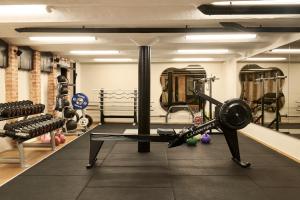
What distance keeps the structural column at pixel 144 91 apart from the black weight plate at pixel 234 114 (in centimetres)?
166

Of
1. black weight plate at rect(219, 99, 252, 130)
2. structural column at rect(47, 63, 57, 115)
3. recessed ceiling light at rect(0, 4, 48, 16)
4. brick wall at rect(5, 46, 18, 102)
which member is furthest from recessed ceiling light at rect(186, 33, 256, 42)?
structural column at rect(47, 63, 57, 115)

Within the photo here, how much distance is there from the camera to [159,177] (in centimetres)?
421

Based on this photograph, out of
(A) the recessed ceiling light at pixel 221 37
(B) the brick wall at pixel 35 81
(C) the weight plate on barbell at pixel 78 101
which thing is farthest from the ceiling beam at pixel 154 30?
(C) the weight plate on barbell at pixel 78 101

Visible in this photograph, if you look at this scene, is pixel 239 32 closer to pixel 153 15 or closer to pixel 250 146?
pixel 153 15

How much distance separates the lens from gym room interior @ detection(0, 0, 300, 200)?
374cm

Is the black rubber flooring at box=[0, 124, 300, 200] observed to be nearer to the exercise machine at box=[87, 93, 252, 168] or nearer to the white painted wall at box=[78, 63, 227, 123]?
the exercise machine at box=[87, 93, 252, 168]

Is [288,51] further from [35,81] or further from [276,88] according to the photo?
[35,81]

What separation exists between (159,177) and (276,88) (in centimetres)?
357

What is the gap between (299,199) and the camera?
342 centimetres

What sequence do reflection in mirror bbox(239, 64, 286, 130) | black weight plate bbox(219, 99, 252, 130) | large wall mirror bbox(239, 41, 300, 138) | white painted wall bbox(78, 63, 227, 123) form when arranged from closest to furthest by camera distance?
black weight plate bbox(219, 99, 252, 130) < large wall mirror bbox(239, 41, 300, 138) < reflection in mirror bbox(239, 64, 286, 130) < white painted wall bbox(78, 63, 227, 123)

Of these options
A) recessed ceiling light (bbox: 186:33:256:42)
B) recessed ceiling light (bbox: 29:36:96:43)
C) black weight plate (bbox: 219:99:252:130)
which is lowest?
black weight plate (bbox: 219:99:252:130)

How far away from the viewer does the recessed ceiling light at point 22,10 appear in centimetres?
389

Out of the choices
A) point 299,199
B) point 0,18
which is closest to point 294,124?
point 299,199

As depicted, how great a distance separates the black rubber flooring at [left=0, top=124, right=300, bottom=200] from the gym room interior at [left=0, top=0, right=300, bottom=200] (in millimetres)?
15
